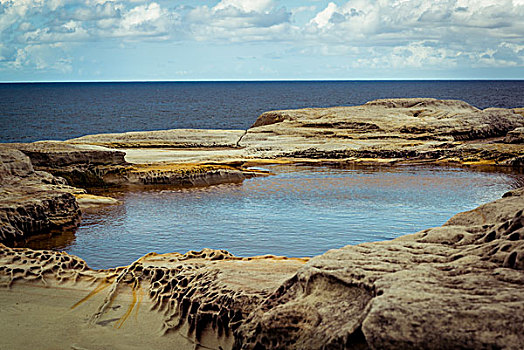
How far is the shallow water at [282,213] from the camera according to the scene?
32.5 feet

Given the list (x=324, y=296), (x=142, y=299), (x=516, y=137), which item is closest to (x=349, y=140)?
(x=516, y=137)

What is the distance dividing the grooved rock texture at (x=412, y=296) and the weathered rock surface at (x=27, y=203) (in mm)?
6517

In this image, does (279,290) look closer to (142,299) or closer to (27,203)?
(142,299)

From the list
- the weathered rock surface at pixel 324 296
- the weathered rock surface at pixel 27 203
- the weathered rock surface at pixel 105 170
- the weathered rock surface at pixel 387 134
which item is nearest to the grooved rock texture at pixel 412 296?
the weathered rock surface at pixel 324 296

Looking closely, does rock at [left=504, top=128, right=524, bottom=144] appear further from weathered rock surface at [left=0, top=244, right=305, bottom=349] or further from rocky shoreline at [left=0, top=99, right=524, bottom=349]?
weathered rock surface at [left=0, top=244, right=305, bottom=349]

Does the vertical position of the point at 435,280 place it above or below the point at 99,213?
above

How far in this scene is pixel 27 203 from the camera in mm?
10484

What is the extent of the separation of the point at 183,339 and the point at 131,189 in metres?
10.2

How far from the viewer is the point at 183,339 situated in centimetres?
555

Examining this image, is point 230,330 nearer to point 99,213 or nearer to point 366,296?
point 366,296

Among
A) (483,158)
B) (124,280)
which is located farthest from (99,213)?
(483,158)

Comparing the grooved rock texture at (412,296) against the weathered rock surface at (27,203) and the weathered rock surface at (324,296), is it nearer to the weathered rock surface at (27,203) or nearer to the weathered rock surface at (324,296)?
the weathered rock surface at (324,296)

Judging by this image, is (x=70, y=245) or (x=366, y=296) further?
(x=70, y=245)

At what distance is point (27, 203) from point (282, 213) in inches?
193
